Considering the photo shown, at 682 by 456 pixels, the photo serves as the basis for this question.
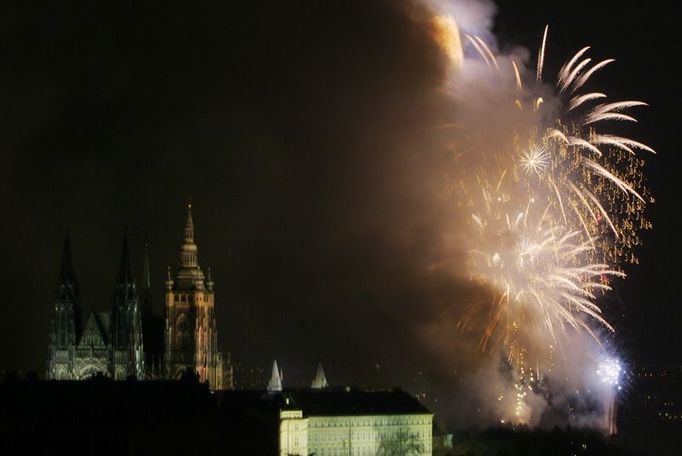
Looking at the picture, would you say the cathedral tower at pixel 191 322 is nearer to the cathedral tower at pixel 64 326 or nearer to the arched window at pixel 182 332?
the arched window at pixel 182 332

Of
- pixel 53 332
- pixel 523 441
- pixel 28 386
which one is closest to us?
pixel 28 386

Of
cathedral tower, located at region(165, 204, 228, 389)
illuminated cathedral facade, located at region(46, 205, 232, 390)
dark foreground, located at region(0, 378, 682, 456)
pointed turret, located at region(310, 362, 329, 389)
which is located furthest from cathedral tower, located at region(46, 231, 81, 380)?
dark foreground, located at region(0, 378, 682, 456)

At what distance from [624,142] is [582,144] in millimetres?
1986

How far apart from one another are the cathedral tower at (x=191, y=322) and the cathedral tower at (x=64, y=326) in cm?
634

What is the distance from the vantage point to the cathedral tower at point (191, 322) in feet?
385

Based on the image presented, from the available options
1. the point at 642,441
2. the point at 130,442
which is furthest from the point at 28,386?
the point at 642,441

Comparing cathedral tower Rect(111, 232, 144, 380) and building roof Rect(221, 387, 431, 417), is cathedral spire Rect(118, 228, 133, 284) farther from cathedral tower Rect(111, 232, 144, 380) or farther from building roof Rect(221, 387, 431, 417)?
building roof Rect(221, 387, 431, 417)

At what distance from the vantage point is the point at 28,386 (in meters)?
81.0

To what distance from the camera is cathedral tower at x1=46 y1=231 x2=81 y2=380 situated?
115125mm

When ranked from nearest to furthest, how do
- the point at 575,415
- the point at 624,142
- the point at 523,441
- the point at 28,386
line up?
the point at 624,142, the point at 28,386, the point at 523,441, the point at 575,415

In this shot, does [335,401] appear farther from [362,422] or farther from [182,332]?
[182,332]

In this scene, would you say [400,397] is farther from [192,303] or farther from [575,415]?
[192,303]

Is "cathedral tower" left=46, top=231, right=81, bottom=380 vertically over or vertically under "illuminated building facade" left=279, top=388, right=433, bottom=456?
over

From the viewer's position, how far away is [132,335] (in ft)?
382
